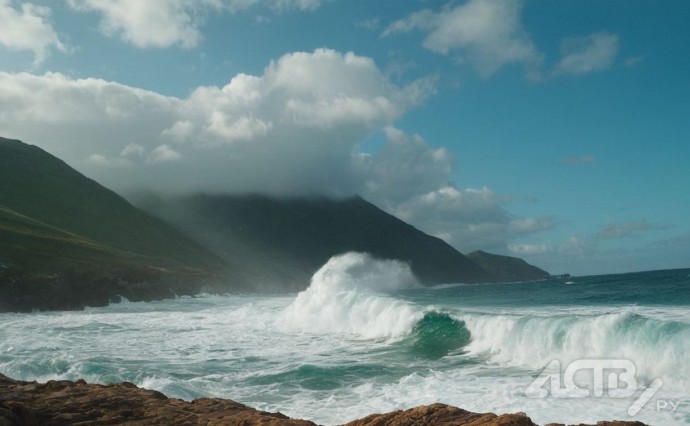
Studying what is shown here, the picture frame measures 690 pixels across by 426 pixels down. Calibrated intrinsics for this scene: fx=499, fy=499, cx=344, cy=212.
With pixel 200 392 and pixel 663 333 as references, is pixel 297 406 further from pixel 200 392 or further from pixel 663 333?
pixel 663 333

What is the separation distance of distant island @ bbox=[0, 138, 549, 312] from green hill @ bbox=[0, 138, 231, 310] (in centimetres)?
21

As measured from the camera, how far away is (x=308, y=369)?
714 inches

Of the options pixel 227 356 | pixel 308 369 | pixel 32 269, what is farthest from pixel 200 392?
pixel 32 269

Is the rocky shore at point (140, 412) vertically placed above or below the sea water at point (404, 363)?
above

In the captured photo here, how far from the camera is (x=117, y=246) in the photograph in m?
100

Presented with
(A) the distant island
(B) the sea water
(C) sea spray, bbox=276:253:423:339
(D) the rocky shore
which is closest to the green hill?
(A) the distant island

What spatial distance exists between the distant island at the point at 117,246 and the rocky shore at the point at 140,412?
4418 centimetres

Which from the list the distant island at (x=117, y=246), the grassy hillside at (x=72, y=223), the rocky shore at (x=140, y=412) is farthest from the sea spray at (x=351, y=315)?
the grassy hillside at (x=72, y=223)

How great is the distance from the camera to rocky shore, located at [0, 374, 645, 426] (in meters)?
8.02

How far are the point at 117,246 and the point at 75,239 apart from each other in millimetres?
17684

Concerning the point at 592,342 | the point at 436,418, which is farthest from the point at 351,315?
the point at 436,418

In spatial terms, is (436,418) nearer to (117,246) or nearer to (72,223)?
(117,246)

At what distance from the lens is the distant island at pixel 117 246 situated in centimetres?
5688

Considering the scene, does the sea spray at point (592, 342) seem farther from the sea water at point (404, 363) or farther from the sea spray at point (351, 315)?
the sea spray at point (351, 315)
